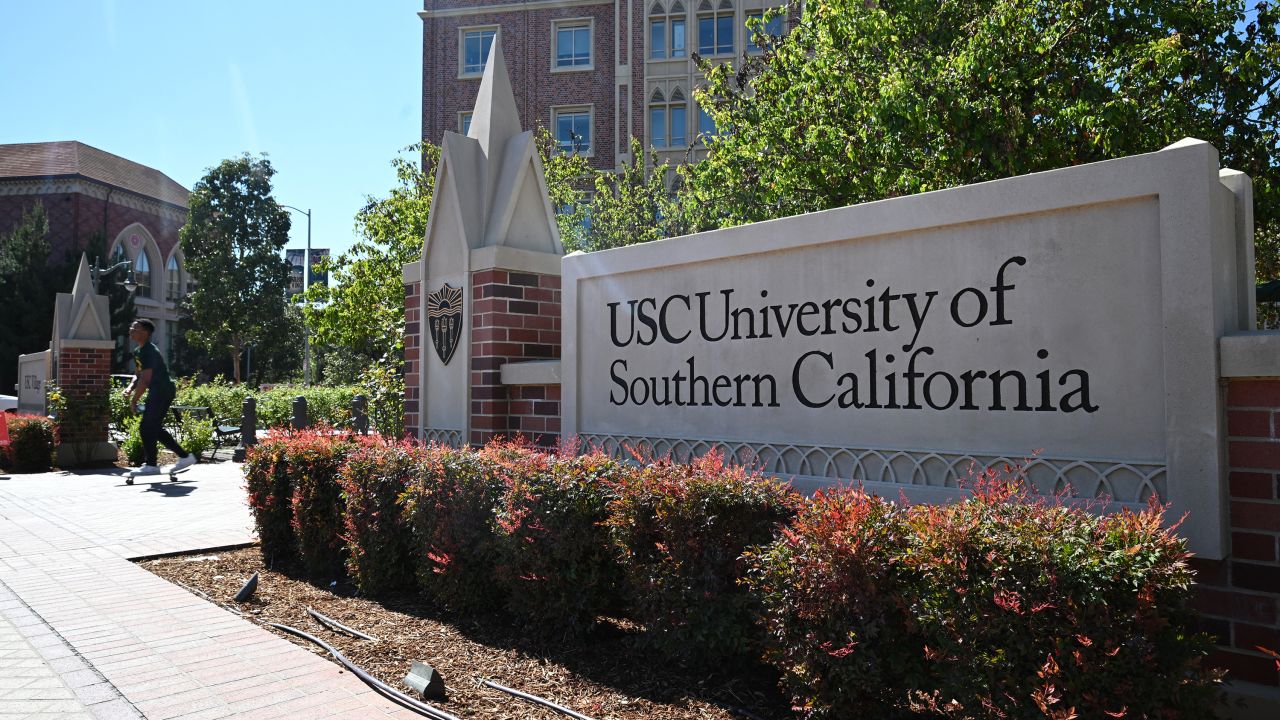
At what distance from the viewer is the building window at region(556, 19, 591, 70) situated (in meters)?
33.2

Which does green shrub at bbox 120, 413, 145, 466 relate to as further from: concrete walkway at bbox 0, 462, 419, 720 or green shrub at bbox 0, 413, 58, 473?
concrete walkway at bbox 0, 462, 419, 720

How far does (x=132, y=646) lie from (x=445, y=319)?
3254 millimetres

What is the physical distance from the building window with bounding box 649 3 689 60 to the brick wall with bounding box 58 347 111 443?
73.1 feet

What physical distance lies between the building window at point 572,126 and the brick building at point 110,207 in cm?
2337

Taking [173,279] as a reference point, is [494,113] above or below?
below

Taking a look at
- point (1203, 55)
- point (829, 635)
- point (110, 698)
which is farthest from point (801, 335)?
point (1203, 55)

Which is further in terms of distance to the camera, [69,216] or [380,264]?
[69,216]

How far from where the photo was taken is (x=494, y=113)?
6.91 m

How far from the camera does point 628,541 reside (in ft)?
12.9

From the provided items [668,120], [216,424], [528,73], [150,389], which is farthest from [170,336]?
[150,389]

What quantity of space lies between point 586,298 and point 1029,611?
3720 mm

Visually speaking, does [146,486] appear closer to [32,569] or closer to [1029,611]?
[32,569]

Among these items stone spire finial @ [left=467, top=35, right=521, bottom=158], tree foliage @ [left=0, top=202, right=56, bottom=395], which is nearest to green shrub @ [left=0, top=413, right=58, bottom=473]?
stone spire finial @ [left=467, top=35, right=521, bottom=158]

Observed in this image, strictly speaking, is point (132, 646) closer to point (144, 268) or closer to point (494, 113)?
point (494, 113)
